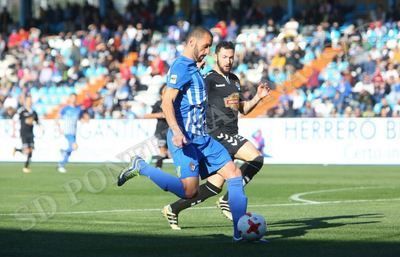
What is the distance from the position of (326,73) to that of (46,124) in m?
10.1

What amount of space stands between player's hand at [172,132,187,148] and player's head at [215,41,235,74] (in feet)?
8.12

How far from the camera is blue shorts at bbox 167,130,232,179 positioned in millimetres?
11156

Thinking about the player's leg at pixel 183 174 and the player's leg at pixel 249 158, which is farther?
the player's leg at pixel 249 158

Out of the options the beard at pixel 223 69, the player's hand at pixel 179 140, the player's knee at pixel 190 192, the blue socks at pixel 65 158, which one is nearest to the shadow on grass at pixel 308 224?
the player's knee at pixel 190 192

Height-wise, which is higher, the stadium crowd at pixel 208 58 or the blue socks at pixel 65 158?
the stadium crowd at pixel 208 58

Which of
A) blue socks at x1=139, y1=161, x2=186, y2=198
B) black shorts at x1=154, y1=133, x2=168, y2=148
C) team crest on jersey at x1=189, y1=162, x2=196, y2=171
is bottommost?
black shorts at x1=154, y1=133, x2=168, y2=148

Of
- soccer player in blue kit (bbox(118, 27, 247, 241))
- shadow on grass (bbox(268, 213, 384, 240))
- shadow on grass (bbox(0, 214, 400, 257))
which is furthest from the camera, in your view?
shadow on grass (bbox(268, 213, 384, 240))

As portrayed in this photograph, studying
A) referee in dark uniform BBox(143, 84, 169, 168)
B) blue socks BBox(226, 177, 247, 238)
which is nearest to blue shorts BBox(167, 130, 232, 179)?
blue socks BBox(226, 177, 247, 238)

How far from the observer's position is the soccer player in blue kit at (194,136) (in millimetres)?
11117

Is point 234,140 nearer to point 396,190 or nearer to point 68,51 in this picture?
point 396,190

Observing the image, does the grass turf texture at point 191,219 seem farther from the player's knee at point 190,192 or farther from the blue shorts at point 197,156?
the blue shorts at point 197,156

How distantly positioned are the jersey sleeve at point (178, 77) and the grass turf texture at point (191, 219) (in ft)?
5.75

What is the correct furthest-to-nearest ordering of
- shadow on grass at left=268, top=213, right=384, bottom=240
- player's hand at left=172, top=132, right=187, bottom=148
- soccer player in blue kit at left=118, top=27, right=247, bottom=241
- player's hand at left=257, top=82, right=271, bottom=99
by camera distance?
shadow on grass at left=268, top=213, right=384, bottom=240
player's hand at left=257, top=82, right=271, bottom=99
soccer player in blue kit at left=118, top=27, right=247, bottom=241
player's hand at left=172, top=132, right=187, bottom=148

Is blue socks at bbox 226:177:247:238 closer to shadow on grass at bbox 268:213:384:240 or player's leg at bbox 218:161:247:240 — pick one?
player's leg at bbox 218:161:247:240
